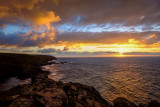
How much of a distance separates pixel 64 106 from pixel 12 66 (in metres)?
61.2

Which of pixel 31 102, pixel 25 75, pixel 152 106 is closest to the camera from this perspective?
pixel 31 102

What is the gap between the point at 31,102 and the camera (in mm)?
11539

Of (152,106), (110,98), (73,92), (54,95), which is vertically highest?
(54,95)

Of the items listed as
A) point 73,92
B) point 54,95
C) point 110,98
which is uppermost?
point 54,95

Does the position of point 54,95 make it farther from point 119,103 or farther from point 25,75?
point 25,75

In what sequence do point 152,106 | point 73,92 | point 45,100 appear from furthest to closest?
1. point 73,92
2. point 152,106
3. point 45,100

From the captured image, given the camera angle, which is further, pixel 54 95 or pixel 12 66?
pixel 12 66

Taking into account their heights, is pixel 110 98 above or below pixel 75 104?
below

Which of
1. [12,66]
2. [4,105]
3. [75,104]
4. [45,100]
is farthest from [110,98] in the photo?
[12,66]

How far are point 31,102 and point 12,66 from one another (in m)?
59.5

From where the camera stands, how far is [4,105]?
11.3 metres

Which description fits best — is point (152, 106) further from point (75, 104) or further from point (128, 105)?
point (75, 104)

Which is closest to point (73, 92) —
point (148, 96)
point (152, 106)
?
point (152, 106)

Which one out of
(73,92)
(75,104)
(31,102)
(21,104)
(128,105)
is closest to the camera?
(21,104)
